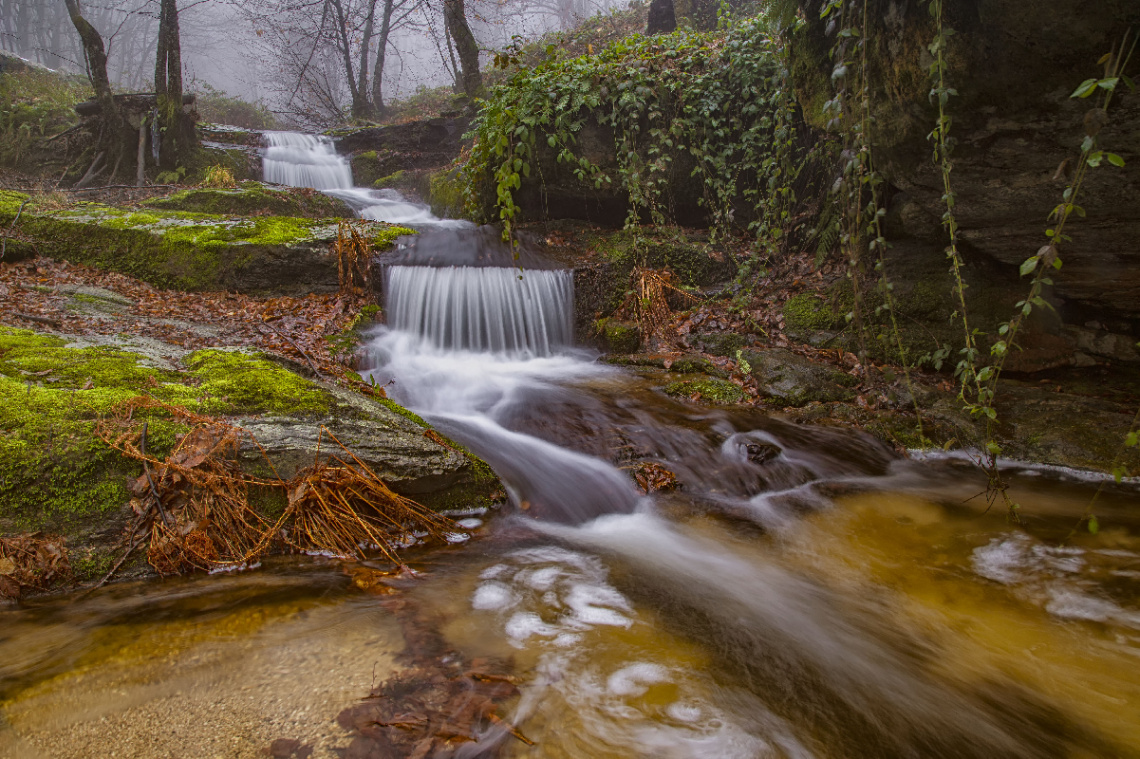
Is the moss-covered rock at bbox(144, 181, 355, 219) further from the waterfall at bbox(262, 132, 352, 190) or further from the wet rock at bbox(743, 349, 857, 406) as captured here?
the wet rock at bbox(743, 349, 857, 406)

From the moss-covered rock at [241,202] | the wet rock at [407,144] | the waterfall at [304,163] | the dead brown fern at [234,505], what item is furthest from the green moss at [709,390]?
the waterfall at [304,163]

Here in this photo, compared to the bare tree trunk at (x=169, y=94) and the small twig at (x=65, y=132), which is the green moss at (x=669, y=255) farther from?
the small twig at (x=65, y=132)

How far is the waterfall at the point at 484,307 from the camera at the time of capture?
7.28 metres

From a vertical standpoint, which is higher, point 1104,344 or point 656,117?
point 656,117

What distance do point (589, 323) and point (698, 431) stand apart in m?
3.25

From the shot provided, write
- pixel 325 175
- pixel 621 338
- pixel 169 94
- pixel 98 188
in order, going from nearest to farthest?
pixel 621 338 → pixel 98 188 → pixel 169 94 → pixel 325 175

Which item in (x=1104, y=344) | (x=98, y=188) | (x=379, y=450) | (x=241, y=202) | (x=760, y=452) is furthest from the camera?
(x=98, y=188)

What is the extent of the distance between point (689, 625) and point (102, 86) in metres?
14.1

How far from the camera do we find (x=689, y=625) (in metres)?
2.50

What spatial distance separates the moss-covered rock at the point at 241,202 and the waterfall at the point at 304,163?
107 inches

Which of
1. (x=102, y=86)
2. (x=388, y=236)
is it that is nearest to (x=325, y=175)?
(x=102, y=86)

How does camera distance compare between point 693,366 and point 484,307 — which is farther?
point 484,307

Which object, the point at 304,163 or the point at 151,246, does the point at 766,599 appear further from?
the point at 304,163

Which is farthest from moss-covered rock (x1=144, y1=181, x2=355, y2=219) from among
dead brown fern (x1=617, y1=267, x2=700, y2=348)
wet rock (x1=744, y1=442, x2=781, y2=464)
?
wet rock (x1=744, y1=442, x2=781, y2=464)
